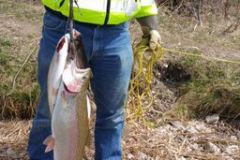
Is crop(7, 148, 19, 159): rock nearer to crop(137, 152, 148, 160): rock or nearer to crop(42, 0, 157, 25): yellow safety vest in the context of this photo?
crop(137, 152, 148, 160): rock

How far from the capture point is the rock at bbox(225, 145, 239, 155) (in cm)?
455

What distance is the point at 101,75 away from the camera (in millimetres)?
3244

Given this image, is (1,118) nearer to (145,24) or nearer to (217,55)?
(145,24)

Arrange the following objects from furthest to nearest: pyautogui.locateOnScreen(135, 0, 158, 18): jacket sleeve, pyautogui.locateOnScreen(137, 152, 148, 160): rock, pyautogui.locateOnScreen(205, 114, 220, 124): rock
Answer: pyautogui.locateOnScreen(205, 114, 220, 124): rock
pyautogui.locateOnScreen(137, 152, 148, 160): rock
pyautogui.locateOnScreen(135, 0, 158, 18): jacket sleeve

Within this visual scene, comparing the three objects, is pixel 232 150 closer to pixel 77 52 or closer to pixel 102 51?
pixel 102 51

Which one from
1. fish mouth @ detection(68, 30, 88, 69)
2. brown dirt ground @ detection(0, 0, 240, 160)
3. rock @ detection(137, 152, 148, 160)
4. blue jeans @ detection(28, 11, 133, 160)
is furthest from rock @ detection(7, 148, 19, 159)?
fish mouth @ detection(68, 30, 88, 69)

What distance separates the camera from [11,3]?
6055mm

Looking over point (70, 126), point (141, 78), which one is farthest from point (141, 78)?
point (70, 126)

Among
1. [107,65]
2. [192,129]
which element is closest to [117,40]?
[107,65]

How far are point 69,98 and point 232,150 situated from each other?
91.6 inches

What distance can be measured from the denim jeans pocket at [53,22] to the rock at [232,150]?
2088mm

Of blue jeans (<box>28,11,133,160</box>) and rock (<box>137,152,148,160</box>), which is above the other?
blue jeans (<box>28,11,133,160</box>)

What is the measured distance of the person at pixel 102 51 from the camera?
3047 mm

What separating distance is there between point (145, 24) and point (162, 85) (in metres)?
1.76
